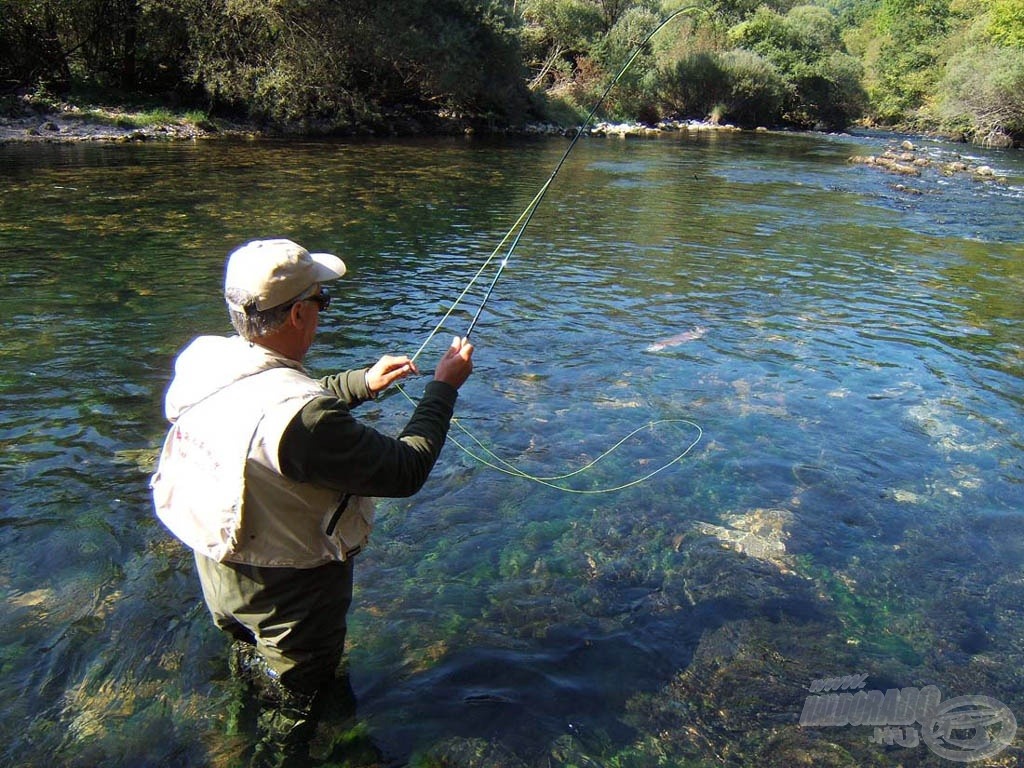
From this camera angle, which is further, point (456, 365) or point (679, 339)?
point (679, 339)

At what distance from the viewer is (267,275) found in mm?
2678

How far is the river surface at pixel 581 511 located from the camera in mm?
3641

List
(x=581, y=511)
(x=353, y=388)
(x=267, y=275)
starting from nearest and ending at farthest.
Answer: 1. (x=267, y=275)
2. (x=353, y=388)
3. (x=581, y=511)

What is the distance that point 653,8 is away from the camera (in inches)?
2404

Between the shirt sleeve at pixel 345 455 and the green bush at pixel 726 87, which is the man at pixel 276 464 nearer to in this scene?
the shirt sleeve at pixel 345 455

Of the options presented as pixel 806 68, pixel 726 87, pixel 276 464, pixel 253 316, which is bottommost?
pixel 276 464

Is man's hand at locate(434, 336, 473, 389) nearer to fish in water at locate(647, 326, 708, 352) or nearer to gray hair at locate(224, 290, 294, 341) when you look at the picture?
gray hair at locate(224, 290, 294, 341)

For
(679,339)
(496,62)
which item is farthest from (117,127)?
(679,339)

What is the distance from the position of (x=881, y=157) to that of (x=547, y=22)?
3082 cm

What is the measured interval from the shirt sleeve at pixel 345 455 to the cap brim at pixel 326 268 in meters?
0.48

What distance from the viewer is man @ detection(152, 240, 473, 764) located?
2584 millimetres

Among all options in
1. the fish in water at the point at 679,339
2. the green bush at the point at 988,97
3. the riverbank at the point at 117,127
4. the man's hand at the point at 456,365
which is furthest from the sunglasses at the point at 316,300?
the green bush at the point at 988,97

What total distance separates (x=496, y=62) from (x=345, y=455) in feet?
137

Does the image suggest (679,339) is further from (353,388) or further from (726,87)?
(726,87)
